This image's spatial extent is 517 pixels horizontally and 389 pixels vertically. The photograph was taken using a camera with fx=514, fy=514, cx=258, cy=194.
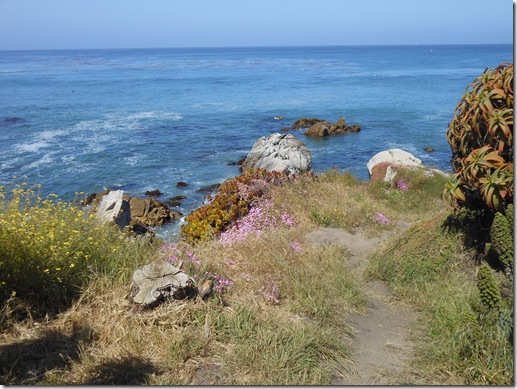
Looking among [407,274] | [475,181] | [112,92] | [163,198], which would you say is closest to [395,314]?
[407,274]

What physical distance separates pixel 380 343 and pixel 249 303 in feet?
5.39

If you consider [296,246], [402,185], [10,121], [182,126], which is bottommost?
[182,126]

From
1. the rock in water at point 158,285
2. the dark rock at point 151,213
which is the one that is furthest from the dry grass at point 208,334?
the dark rock at point 151,213

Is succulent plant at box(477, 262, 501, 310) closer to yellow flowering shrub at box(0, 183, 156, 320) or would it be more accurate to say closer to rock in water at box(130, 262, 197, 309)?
rock in water at box(130, 262, 197, 309)

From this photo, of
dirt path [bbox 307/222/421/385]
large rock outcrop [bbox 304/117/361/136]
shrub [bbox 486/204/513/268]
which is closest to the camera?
dirt path [bbox 307/222/421/385]

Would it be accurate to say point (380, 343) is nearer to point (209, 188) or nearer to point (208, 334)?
point (208, 334)

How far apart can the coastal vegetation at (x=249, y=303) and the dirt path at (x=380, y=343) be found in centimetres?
11

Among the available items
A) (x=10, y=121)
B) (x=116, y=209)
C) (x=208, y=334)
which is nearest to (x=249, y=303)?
(x=208, y=334)

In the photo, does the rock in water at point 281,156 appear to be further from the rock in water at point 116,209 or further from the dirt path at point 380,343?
the dirt path at point 380,343

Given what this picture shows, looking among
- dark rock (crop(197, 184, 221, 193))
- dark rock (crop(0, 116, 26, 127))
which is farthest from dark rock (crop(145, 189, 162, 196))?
dark rock (crop(0, 116, 26, 127))

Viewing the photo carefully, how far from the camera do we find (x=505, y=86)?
698 centimetres

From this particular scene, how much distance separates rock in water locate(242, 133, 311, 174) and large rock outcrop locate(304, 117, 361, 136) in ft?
41.6

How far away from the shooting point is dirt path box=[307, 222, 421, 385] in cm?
524

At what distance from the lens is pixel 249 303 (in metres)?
6.43
